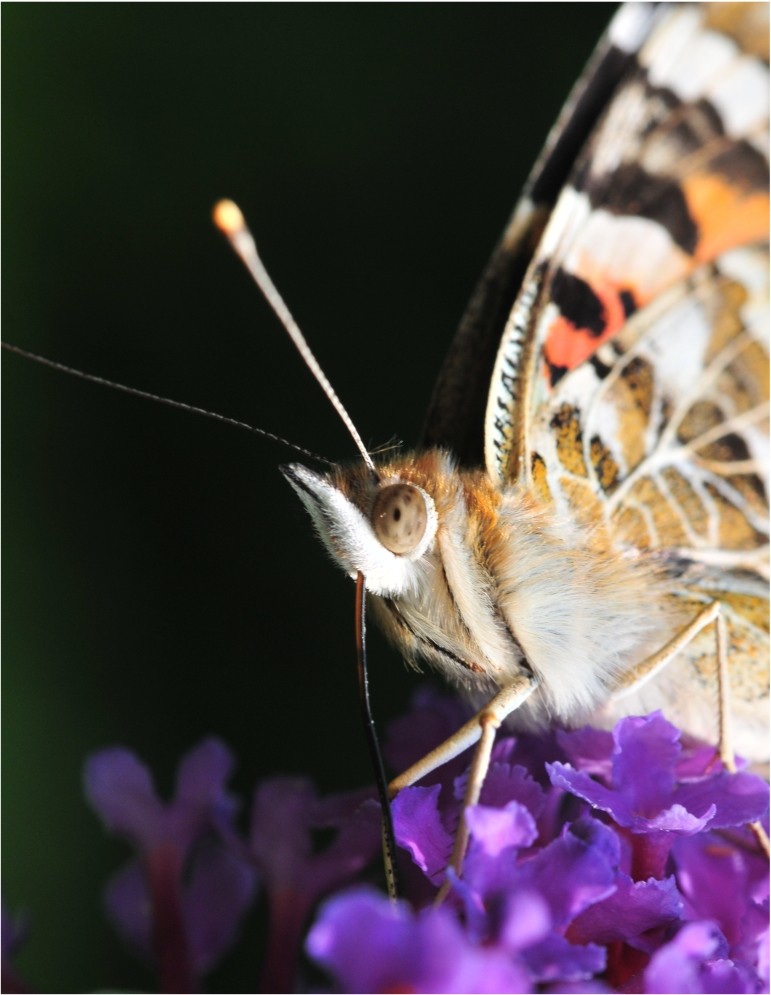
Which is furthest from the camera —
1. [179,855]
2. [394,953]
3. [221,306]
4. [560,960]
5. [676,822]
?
[221,306]

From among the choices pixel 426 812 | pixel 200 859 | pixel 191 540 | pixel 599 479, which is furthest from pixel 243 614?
pixel 426 812

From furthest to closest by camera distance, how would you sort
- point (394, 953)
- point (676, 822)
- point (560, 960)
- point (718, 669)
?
1. point (718, 669)
2. point (676, 822)
3. point (560, 960)
4. point (394, 953)

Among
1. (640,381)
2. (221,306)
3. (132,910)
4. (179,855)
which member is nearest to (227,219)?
(640,381)

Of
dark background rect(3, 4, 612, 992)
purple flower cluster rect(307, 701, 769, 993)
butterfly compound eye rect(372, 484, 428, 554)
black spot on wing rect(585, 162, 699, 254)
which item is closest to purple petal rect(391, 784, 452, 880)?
purple flower cluster rect(307, 701, 769, 993)

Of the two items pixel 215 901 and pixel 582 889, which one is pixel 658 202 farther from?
pixel 215 901

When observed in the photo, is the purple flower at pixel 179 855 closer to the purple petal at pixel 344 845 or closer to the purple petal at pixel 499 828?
the purple petal at pixel 344 845

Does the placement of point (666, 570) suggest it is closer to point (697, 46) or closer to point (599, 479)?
point (599, 479)

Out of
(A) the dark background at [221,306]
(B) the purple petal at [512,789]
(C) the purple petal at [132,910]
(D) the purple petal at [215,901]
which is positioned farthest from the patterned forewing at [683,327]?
(A) the dark background at [221,306]
